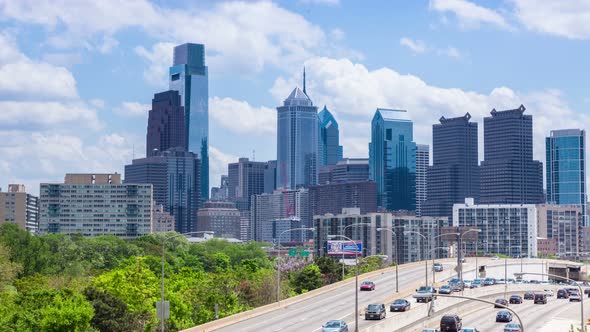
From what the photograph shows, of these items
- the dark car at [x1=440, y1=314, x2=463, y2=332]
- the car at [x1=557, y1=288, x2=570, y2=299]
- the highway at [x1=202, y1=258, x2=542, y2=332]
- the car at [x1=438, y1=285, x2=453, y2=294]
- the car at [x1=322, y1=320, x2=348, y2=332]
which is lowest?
the car at [x1=557, y1=288, x2=570, y2=299]

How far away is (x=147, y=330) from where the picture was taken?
98.8 metres

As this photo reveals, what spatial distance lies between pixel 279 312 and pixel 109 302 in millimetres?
19876

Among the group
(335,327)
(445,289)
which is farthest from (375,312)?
(445,289)

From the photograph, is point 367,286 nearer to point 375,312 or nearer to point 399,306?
point 399,306

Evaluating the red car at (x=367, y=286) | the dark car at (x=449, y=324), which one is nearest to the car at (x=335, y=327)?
the dark car at (x=449, y=324)

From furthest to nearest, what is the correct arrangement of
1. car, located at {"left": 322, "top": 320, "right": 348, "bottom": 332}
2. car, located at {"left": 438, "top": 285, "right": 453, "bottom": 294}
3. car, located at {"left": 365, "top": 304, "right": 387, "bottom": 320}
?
car, located at {"left": 438, "top": 285, "right": 453, "bottom": 294} < car, located at {"left": 365, "top": 304, "right": 387, "bottom": 320} < car, located at {"left": 322, "top": 320, "right": 348, "bottom": 332}

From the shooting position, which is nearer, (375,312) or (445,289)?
(375,312)

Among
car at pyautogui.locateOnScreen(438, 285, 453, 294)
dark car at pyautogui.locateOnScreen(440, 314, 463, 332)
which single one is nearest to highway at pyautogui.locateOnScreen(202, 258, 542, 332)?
car at pyautogui.locateOnScreen(438, 285, 453, 294)

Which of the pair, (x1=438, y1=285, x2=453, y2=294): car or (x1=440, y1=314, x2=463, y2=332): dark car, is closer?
(x1=440, y1=314, x2=463, y2=332): dark car

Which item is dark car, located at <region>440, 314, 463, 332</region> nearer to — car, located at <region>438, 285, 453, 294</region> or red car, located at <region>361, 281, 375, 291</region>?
car, located at <region>438, 285, 453, 294</region>

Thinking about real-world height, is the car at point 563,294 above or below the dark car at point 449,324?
below

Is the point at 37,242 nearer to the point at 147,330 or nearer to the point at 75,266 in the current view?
the point at 75,266

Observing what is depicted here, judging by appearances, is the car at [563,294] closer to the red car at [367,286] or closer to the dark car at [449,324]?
the red car at [367,286]

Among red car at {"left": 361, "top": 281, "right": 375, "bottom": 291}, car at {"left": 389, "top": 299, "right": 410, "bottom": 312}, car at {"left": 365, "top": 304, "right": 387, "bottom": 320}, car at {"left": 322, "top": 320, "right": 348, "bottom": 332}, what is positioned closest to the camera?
car at {"left": 322, "top": 320, "right": 348, "bottom": 332}
